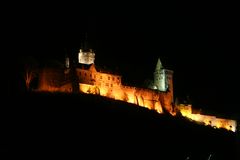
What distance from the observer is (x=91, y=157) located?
169 feet

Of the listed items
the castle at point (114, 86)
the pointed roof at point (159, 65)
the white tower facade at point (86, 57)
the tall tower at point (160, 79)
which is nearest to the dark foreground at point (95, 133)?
the castle at point (114, 86)

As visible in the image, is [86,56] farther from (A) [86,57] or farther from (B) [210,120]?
(B) [210,120]

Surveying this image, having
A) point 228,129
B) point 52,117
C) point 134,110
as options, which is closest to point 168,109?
point 228,129

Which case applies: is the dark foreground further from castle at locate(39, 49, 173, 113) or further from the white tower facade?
the white tower facade

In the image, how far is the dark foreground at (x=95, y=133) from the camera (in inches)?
2094

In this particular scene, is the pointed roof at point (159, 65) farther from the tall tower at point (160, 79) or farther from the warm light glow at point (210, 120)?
the warm light glow at point (210, 120)

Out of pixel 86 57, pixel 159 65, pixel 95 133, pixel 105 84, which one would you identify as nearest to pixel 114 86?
pixel 105 84

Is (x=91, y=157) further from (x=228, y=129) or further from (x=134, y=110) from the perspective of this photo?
(x=228, y=129)

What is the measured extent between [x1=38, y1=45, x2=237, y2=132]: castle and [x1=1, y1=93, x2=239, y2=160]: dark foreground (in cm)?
662

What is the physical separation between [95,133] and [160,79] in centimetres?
4532

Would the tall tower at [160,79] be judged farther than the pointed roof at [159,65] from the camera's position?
No

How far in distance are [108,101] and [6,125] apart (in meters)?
24.7

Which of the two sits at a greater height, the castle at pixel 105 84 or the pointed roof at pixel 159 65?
the pointed roof at pixel 159 65

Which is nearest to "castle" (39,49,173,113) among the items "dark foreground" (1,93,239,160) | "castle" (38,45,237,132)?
"castle" (38,45,237,132)
